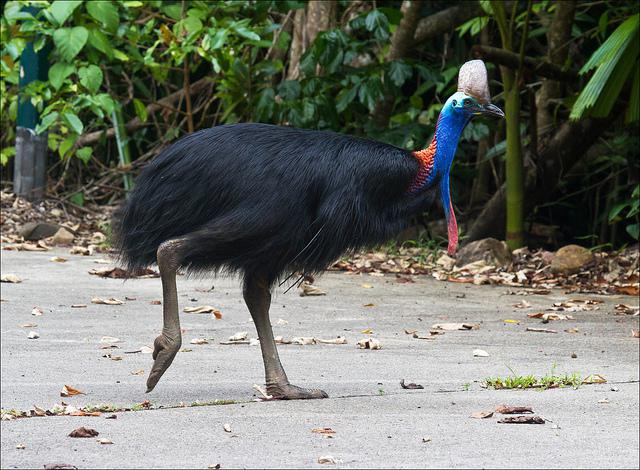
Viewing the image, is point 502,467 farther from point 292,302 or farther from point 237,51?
point 237,51

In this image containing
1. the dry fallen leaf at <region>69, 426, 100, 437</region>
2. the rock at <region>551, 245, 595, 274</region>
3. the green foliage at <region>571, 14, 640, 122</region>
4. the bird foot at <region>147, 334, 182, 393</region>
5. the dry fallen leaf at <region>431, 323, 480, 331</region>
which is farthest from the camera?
the rock at <region>551, 245, 595, 274</region>

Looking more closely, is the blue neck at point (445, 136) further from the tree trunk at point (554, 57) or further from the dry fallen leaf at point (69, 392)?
the tree trunk at point (554, 57)

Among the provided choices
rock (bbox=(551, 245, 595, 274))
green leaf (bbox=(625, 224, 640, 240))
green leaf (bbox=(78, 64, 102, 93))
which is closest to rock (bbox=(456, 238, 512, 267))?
rock (bbox=(551, 245, 595, 274))

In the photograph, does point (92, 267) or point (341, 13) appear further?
point (341, 13)

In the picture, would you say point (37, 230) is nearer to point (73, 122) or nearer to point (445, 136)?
point (73, 122)

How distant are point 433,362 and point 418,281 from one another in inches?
108

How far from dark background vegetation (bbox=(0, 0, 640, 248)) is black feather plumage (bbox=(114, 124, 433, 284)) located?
3.84 m

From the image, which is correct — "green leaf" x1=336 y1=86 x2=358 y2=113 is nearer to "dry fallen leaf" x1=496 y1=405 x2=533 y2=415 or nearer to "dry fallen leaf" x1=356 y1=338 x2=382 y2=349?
"dry fallen leaf" x1=356 y1=338 x2=382 y2=349

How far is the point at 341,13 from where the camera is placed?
1073cm

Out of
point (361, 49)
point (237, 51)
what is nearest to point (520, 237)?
point (361, 49)

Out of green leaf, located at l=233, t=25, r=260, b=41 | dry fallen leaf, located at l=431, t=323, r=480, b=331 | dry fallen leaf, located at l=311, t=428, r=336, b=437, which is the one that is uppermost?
green leaf, located at l=233, t=25, r=260, b=41

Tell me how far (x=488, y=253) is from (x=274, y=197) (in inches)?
179

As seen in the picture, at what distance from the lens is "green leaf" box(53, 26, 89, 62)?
29.8 ft

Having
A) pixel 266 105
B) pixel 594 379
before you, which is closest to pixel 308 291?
pixel 266 105
